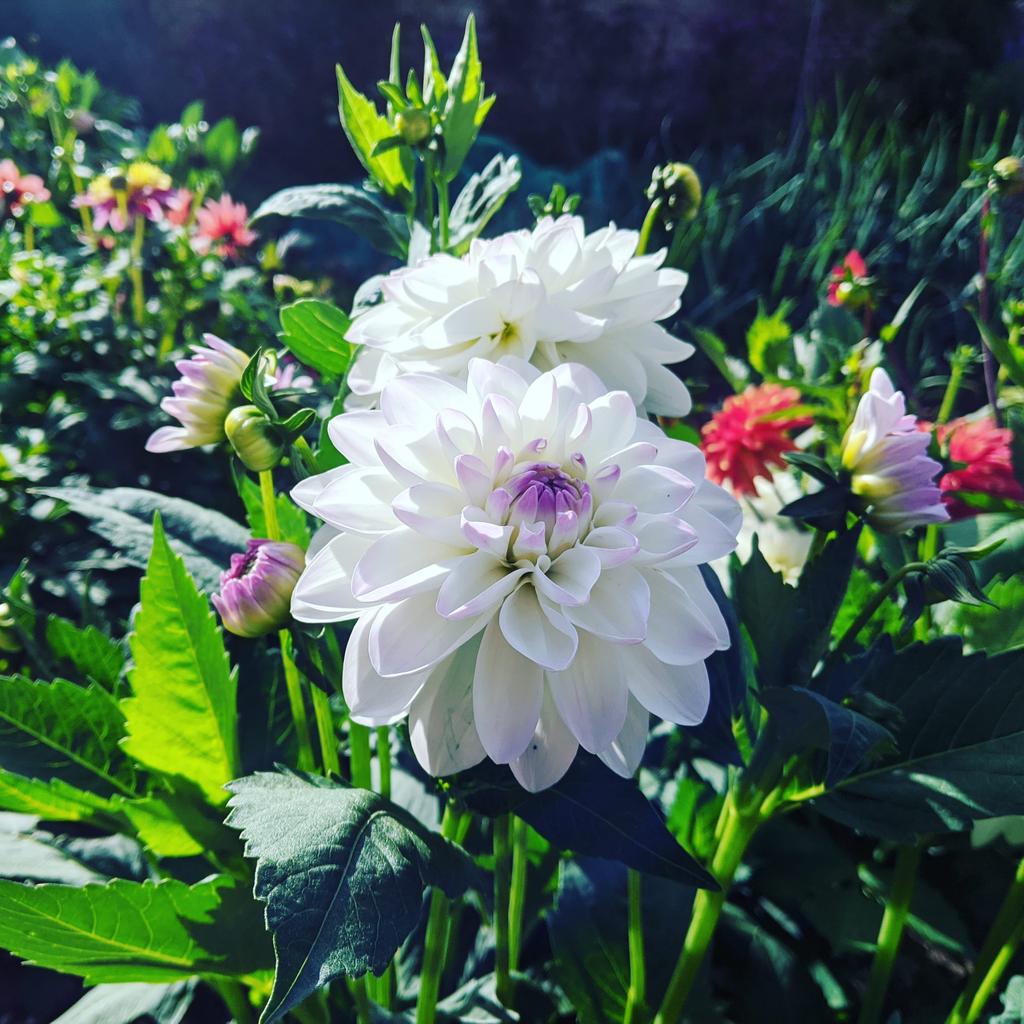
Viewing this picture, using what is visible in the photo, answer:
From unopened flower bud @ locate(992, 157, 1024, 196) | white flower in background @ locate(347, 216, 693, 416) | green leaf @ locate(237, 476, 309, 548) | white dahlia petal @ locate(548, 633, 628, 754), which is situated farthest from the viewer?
unopened flower bud @ locate(992, 157, 1024, 196)

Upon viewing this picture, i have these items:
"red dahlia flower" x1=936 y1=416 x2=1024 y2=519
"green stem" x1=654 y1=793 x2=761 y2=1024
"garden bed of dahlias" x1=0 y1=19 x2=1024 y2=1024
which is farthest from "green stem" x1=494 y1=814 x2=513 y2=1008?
"red dahlia flower" x1=936 y1=416 x2=1024 y2=519

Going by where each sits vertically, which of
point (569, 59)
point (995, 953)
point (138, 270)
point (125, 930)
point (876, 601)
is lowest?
point (995, 953)

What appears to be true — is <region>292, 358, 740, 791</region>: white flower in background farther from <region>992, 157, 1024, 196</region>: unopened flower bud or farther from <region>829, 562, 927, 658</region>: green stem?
<region>992, 157, 1024, 196</region>: unopened flower bud

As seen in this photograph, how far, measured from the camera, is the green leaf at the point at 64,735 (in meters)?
0.52

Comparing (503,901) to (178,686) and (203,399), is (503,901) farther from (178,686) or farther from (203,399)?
(203,399)

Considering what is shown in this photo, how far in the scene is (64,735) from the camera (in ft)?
1.73

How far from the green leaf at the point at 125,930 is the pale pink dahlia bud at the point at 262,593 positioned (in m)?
0.18

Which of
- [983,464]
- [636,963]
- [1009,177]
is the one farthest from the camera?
[1009,177]

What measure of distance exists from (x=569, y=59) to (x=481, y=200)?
11.3ft

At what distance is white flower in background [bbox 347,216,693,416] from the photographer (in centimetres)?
42

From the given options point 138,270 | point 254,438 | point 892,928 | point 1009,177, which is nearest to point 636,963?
point 892,928

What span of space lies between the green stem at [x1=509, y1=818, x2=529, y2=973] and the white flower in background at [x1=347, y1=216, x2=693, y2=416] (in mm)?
301

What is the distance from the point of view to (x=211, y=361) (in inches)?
18.1

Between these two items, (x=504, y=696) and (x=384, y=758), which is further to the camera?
(x=384, y=758)
